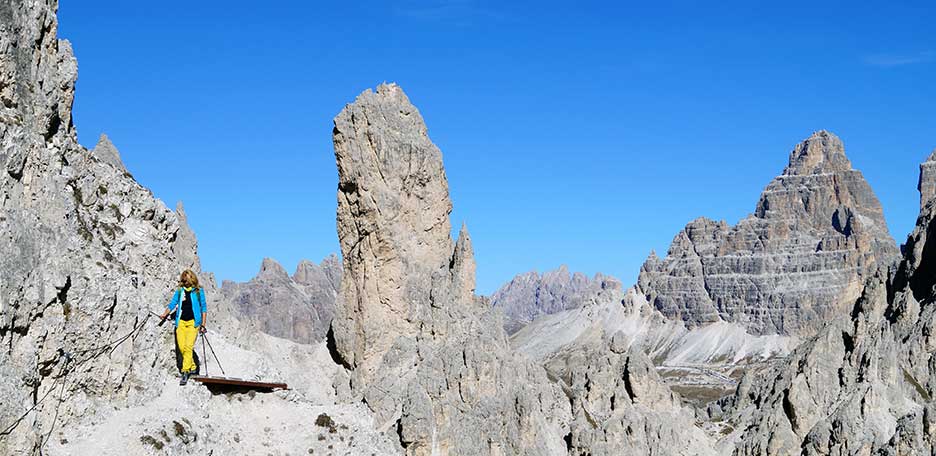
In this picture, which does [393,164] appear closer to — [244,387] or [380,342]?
[380,342]

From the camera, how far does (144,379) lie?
100ft

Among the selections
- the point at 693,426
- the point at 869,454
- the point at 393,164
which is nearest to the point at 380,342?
the point at 393,164

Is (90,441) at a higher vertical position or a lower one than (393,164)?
lower

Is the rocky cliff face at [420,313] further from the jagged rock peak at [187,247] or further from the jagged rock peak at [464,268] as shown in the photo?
the jagged rock peak at [187,247]

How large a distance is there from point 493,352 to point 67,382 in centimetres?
5562

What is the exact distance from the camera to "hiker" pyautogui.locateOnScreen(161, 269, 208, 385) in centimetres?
2978

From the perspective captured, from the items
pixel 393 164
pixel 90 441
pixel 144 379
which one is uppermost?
pixel 393 164

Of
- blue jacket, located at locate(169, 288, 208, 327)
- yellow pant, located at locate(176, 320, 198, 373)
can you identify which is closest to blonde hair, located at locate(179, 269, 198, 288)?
blue jacket, located at locate(169, 288, 208, 327)

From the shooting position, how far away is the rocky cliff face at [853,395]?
78.6m

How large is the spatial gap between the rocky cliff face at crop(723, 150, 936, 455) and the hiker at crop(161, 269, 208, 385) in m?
52.2

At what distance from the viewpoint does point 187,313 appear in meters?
30.7

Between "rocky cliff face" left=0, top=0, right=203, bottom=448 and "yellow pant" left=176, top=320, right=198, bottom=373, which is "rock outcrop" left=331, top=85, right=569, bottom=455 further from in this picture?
"yellow pant" left=176, top=320, right=198, bottom=373

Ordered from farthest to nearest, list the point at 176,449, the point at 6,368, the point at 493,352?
1. the point at 493,352
2. the point at 176,449
3. the point at 6,368

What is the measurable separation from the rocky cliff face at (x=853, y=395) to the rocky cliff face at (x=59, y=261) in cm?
5342
